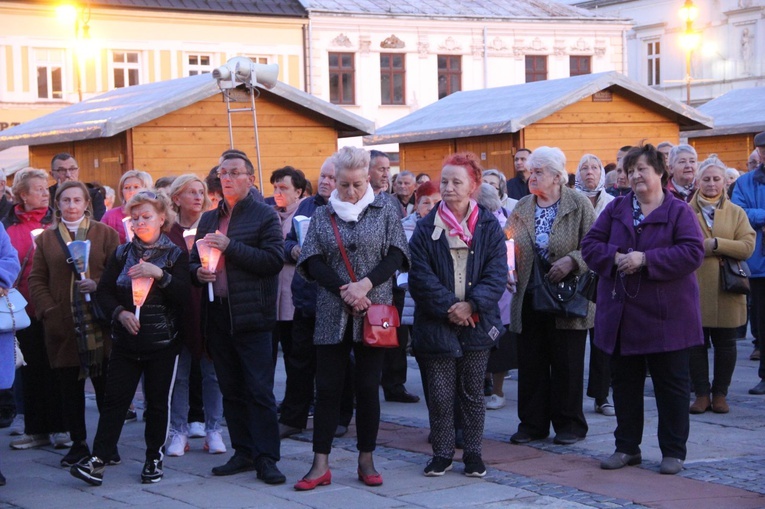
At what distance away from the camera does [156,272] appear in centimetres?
765

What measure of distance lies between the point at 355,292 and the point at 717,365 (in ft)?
12.3

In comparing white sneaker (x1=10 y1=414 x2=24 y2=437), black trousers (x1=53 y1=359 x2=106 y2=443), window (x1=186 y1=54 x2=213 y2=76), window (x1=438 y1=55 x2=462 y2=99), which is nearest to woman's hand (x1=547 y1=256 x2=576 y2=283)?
black trousers (x1=53 y1=359 x2=106 y2=443)

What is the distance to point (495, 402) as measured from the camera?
1009cm

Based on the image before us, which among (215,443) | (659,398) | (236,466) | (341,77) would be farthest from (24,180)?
(341,77)

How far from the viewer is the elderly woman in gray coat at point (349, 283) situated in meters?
7.31

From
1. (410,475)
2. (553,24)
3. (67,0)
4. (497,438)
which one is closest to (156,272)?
(410,475)

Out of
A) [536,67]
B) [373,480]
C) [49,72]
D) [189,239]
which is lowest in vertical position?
[373,480]

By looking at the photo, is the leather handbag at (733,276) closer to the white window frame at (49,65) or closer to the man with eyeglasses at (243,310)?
the man with eyeglasses at (243,310)

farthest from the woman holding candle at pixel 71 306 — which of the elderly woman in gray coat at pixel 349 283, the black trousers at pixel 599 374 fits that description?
the black trousers at pixel 599 374

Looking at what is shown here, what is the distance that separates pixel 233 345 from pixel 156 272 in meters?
0.65

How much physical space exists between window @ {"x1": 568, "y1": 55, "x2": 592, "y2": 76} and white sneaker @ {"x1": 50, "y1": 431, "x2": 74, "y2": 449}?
121ft

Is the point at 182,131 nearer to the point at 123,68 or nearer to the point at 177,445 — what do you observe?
the point at 177,445

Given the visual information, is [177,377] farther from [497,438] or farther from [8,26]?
[8,26]

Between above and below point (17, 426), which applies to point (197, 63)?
above
